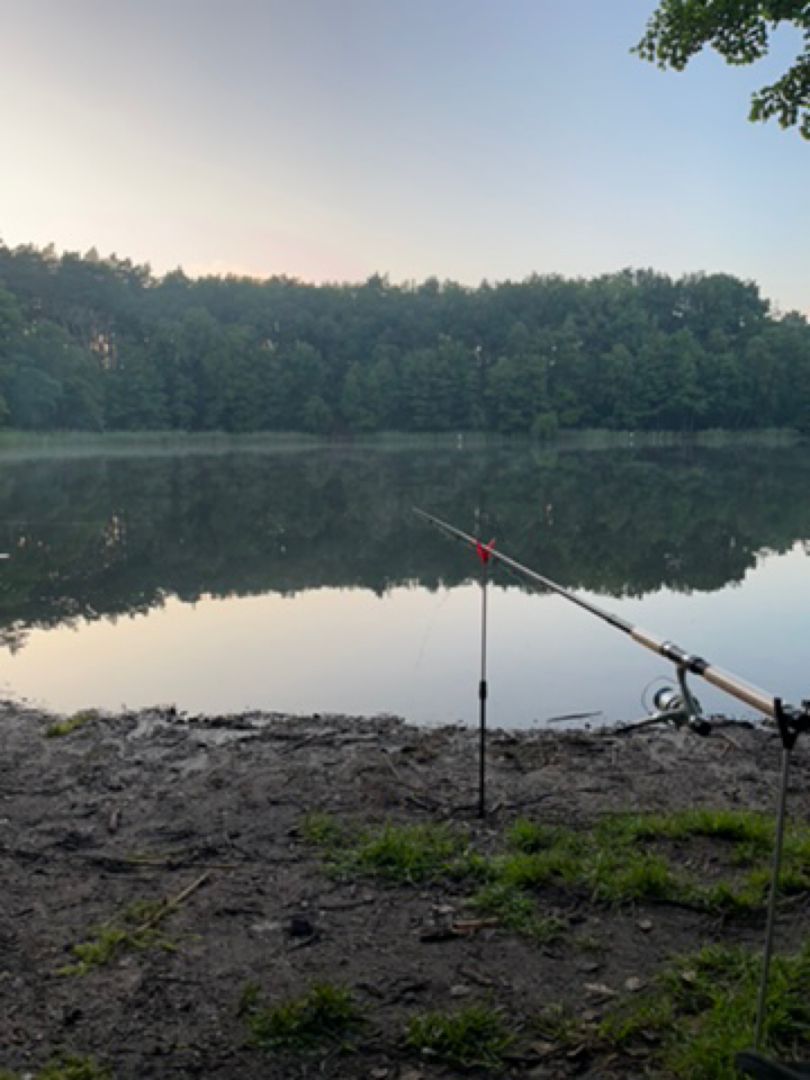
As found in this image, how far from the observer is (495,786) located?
5926 millimetres

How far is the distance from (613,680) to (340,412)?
7671 cm

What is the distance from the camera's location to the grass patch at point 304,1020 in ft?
10.5

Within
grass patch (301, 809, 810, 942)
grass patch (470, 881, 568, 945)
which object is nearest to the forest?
grass patch (301, 809, 810, 942)

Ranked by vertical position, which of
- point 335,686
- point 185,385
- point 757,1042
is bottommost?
point 335,686

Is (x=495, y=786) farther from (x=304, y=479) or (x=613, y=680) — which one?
(x=304, y=479)

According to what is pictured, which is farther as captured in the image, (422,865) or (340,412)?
(340,412)

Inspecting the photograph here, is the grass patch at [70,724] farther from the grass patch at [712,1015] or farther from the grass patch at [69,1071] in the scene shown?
the grass patch at [712,1015]

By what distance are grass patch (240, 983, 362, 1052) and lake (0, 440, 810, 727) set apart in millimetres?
3414

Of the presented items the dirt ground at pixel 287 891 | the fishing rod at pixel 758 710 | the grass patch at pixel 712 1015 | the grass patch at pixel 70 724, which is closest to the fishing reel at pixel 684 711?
the fishing rod at pixel 758 710

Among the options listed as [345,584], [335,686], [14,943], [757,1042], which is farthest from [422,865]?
[345,584]

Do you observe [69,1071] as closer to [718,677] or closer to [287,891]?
[287,891]

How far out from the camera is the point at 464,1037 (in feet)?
10.4

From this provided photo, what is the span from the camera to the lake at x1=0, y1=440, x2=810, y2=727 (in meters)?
9.38

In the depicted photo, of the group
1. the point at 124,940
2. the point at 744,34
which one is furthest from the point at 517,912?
the point at 744,34
